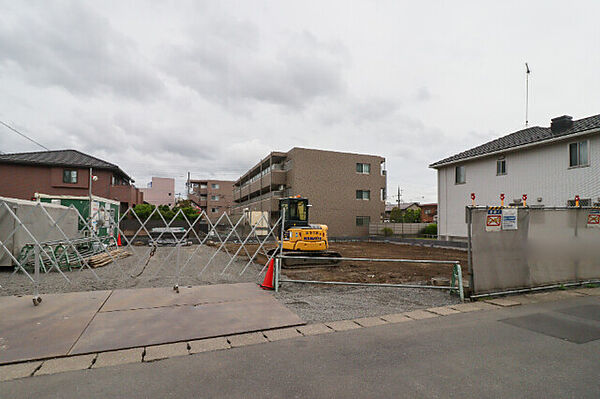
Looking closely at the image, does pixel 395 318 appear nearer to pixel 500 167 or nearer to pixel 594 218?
pixel 594 218

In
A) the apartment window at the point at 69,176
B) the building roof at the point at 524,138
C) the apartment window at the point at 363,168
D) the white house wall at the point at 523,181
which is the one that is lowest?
the white house wall at the point at 523,181

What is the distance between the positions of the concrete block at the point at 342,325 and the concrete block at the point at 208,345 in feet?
5.80

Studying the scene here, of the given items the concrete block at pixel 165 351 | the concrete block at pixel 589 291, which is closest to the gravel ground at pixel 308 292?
the concrete block at pixel 165 351

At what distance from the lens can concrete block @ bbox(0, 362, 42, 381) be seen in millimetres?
3666

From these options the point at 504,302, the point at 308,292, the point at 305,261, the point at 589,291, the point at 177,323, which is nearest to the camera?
the point at 177,323

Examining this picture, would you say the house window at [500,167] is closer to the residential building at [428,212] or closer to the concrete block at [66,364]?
the concrete block at [66,364]

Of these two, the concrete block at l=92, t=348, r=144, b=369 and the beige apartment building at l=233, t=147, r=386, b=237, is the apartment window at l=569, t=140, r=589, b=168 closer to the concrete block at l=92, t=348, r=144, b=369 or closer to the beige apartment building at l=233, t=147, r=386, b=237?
the concrete block at l=92, t=348, r=144, b=369

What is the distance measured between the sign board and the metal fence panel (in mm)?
114

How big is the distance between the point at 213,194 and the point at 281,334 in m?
61.8

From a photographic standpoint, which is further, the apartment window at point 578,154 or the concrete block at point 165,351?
the apartment window at point 578,154

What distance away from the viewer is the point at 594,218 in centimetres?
873

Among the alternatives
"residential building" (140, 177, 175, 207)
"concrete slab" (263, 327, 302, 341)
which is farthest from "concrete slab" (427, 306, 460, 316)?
"residential building" (140, 177, 175, 207)

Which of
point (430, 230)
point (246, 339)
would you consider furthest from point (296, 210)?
point (430, 230)

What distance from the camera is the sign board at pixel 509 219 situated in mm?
7289
